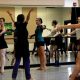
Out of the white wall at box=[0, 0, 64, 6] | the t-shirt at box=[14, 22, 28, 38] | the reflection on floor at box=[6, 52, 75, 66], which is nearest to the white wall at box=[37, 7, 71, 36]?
the white wall at box=[0, 0, 64, 6]

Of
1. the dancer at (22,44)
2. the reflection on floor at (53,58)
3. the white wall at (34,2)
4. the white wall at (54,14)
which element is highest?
the white wall at (34,2)

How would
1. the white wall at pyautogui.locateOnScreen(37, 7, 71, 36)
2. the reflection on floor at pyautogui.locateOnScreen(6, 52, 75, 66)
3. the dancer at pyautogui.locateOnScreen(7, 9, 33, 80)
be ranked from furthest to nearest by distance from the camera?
1. the white wall at pyautogui.locateOnScreen(37, 7, 71, 36)
2. the reflection on floor at pyautogui.locateOnScreen(6, 52, 75, 66)
3. the dancer at pyautogui.locateOnScreen(7, 9, 33, 80)

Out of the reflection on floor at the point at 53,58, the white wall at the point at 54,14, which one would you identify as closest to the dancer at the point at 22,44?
the reflection on floor at the point at 53,58

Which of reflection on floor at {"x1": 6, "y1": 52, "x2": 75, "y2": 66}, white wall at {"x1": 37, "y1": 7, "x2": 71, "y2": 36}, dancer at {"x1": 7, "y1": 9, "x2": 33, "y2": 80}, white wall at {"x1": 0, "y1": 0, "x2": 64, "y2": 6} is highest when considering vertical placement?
white wall at {"x1": 0, "y1": 0, "x2": 64, "y2": 6}

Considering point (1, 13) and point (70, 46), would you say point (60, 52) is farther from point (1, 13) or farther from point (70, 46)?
point (1, 13)

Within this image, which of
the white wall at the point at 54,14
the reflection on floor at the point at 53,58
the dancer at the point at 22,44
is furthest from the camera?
the white wall at the point at 54,14

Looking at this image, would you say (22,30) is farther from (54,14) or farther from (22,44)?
(54,14)

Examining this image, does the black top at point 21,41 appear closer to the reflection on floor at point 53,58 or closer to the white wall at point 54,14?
the reflection on floor at point 53,58

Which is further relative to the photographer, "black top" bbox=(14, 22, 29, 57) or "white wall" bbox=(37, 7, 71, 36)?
"white wall" bbox=(37, 7, 71, 36)

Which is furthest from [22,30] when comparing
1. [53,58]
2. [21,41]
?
[53,58]

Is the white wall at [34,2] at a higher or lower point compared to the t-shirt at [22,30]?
higher

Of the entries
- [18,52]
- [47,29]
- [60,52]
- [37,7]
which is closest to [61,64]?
[60,52]

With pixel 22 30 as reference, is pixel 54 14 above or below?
above

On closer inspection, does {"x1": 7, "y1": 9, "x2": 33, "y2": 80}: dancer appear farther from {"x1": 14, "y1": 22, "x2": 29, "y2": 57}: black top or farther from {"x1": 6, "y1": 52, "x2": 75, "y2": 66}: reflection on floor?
{"x1": 6, "y1": 52, "x2": 75, "y2": 66}: reflection on floor
